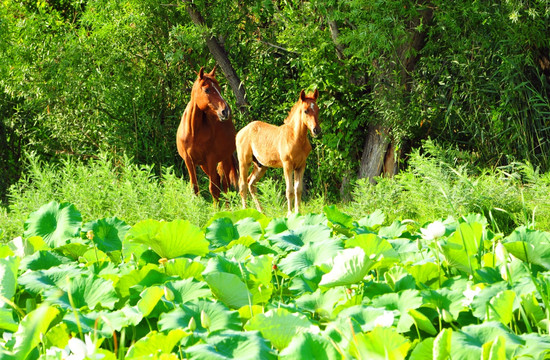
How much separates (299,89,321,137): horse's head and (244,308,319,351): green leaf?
492 centimetres

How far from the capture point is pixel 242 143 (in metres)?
8.19

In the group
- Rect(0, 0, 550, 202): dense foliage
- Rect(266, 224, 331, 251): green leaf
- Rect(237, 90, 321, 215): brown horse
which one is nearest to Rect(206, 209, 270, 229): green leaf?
Rect(266, 224, 331, 251): green leaf

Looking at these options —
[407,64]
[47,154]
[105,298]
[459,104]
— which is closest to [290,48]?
[407,64]

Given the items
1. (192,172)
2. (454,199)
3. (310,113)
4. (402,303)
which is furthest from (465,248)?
(192,172)

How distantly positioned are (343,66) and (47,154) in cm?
631

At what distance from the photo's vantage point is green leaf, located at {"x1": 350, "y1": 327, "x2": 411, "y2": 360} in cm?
151

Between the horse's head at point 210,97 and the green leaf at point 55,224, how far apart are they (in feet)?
14.6

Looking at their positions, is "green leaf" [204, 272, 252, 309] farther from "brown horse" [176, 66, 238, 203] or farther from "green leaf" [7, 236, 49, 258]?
"brown horse" [176, 66, 238, 203]

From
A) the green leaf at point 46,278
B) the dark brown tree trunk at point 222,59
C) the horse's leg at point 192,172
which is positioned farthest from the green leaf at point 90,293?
the dark brown tree trunk at point 222,59

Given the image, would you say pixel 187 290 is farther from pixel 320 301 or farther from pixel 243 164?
pixel 243 164

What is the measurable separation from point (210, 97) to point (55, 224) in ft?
15.6

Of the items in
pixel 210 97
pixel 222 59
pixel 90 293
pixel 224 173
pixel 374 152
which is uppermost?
pixel 222 59

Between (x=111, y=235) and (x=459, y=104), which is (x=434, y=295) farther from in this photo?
(x=459, y=104)

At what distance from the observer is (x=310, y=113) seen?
6855 millimetres
